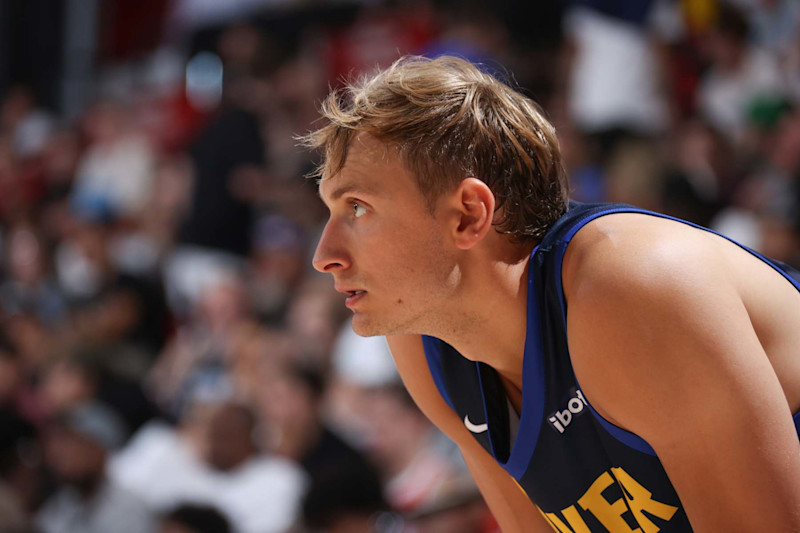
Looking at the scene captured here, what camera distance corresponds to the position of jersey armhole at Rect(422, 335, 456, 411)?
196 centimetres

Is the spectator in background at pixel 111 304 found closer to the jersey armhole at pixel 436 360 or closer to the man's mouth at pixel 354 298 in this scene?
the jersey armhole at pixel 436 360

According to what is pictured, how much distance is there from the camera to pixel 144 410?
5262mm

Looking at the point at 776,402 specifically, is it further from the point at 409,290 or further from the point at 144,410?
the point at 144,410

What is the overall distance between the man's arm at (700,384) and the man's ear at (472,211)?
0.88 ft

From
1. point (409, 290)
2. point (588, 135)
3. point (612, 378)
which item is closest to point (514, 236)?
point (409, 290)

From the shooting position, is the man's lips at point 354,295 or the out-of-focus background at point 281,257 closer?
the man's lips at point 354,295

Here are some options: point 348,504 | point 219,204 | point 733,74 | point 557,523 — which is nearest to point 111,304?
point 219,204

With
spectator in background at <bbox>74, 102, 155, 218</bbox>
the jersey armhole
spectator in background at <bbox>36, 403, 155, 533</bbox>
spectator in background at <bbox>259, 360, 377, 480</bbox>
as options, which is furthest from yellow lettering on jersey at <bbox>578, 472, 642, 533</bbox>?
spectator in background at <bbox>74, 102, 155, 218</bbox>

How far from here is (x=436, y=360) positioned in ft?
6.47

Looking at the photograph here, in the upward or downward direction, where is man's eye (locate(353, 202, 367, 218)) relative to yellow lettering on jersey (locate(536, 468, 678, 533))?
upward

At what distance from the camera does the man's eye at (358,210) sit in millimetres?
1661

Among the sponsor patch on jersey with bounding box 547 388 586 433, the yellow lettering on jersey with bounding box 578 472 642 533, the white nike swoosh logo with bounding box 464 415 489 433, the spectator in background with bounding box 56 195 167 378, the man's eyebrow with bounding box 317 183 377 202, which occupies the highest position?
the man's eyebrow with bounding box 317 183 377 202

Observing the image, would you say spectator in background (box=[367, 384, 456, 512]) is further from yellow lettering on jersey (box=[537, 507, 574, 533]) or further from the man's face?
the man's face

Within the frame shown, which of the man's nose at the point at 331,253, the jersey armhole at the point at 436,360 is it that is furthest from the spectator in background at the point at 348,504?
the man's nose at the point at 331,253
